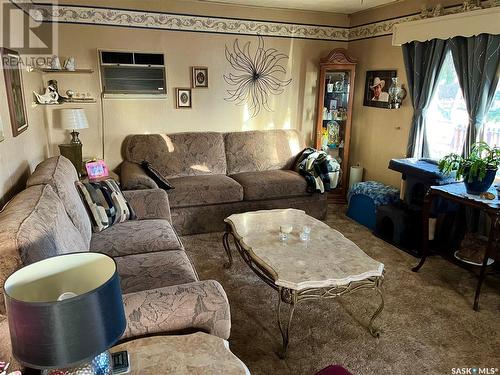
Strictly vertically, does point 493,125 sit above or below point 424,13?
below

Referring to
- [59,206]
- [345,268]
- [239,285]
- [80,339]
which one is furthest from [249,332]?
[80,339]

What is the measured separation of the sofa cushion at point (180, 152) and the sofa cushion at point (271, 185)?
376 millimetres

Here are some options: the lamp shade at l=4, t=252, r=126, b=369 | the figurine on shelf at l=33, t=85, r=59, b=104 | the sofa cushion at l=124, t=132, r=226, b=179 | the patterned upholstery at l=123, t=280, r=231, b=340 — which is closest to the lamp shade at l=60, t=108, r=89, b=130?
the figurine on shelf at l=33, t=85, r=59, b=104

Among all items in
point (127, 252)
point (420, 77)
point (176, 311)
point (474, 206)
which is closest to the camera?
point (176, 311)

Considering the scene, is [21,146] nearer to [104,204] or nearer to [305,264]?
[104,204]

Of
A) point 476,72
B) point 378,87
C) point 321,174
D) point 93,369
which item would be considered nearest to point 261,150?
point 321,174

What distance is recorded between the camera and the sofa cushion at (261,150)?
14.0ft

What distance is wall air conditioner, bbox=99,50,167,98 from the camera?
3828mm

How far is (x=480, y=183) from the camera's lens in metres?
2.54

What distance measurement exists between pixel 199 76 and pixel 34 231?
3187 mm

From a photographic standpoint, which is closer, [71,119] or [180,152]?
[71,119]

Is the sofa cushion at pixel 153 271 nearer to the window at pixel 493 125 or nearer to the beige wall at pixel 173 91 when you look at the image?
the beige wall at pixel 173 91

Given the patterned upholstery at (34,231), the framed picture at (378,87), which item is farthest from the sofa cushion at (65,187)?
the framed picture at (378,87)
